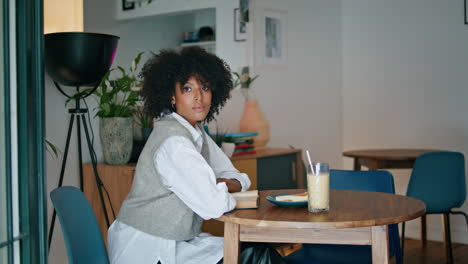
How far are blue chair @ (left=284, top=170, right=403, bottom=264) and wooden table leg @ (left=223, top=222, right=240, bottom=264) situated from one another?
0.48 m

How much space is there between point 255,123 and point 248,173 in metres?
0.54

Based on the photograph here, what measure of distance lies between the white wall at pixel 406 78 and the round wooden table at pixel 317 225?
3.02m

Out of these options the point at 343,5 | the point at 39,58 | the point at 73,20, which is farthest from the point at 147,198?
the point at 343,5

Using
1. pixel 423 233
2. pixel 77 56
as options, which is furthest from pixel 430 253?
pixel 77 56

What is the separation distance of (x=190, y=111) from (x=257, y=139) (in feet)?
6.05

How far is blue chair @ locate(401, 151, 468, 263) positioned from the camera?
11.9 ft

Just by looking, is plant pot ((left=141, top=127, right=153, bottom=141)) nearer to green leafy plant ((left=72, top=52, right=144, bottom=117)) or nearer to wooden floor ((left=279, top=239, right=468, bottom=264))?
green leafy plant ((left=72, top=52, right=144, bottom=117))

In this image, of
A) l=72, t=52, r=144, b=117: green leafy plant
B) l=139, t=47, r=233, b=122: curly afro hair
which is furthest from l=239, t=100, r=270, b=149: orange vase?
l=139, t=47, r=233, b=122: curly afro hair

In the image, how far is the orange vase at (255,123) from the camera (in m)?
4.03

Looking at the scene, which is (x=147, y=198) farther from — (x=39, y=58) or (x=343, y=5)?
(x=343, y=5)

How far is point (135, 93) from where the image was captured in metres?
2.99

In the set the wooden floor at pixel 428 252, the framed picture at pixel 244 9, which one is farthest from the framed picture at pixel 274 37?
the wooden floor at pixel 428 252

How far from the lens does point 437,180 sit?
3.65m

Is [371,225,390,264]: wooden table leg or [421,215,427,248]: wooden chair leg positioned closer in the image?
[371,225,390,264]: wooden table leg
